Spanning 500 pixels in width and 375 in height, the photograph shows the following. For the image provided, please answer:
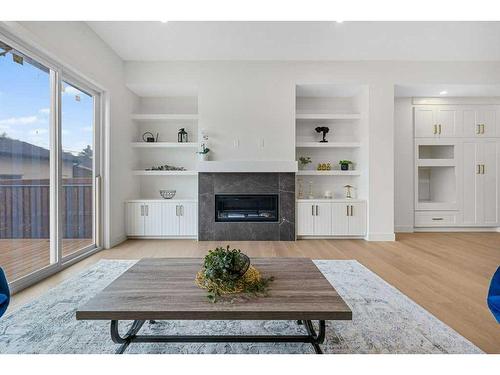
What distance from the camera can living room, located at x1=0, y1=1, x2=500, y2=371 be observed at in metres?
1.66

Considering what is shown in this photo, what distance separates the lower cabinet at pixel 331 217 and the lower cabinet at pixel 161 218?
1.88m

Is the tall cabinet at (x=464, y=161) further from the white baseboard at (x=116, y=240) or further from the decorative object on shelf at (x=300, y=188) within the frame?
the white baseboard at (x=116, y=240)

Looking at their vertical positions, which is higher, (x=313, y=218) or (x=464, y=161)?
(x=464, y=161)

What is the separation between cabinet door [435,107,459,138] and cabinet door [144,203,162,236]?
5.55 metres

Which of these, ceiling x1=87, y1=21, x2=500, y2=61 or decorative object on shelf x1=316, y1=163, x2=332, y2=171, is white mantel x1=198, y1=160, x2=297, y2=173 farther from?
ceiling x1=87, y1=21, x2=500, y2=61

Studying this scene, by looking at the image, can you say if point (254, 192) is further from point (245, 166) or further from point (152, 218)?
point (152, 218)

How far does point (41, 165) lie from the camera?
9.89 ft

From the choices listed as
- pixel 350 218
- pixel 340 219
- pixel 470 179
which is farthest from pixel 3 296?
pixel 470 179

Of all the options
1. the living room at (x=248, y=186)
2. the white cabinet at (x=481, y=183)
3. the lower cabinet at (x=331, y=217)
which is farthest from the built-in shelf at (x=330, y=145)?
the white cabinet at (x=481, y=183)

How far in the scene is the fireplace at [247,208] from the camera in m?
4.91

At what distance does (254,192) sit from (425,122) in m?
3.71
